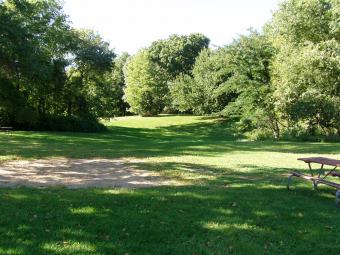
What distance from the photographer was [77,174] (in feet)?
35.2

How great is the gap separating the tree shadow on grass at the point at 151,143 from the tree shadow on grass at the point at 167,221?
723cm

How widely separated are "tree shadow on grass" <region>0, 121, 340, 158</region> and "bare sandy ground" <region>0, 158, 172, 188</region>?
1.75 m

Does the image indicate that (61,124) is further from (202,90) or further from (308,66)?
(202,90)

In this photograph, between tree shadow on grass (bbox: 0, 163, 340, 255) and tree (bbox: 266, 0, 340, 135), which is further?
tree (bbox: 266, 0, 340, 135)

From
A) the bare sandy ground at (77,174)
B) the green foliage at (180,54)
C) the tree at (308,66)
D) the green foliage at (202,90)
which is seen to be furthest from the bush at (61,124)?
the green foliage at (180,54)

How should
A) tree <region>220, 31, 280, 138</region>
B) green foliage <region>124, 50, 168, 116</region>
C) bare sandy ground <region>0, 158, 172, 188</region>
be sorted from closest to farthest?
bare sandy ground <region>0, 158, 172, 188</region>
tree <region>220, 31, 280, 138</region>
green foliage <region>124, 50, 168, 116</region>

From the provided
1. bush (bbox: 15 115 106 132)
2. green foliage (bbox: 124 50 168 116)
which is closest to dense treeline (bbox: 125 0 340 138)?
bush (bbox: 15 115 106 132)

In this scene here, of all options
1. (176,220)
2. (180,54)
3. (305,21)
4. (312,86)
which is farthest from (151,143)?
(180,54)

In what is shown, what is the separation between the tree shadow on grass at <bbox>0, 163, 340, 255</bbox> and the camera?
5.41 metres

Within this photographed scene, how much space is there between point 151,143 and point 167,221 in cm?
1683

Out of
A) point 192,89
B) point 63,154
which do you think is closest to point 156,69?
point 192,89

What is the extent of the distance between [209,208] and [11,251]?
131 inches

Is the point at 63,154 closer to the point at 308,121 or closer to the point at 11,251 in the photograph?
the point at 11,251

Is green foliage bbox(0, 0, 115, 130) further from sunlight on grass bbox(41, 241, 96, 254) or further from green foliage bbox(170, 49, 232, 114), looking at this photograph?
sunlight on grass bbox(41, 241, 96, 254)
